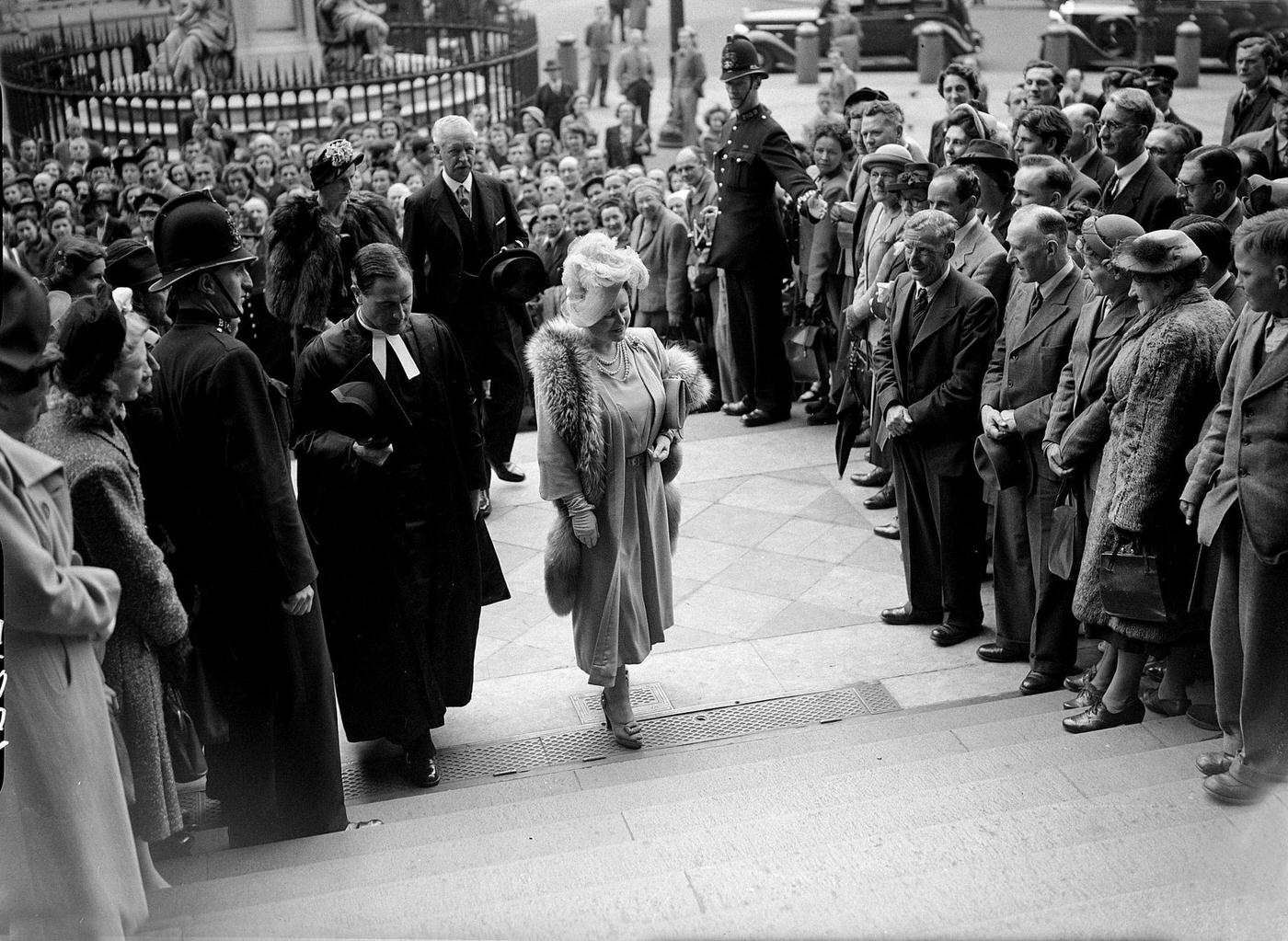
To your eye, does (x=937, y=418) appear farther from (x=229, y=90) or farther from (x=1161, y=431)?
(x=229, y=90)

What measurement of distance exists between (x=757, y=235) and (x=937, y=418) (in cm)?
315

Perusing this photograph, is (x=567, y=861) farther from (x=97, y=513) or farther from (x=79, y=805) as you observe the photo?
(x=97, y=513)

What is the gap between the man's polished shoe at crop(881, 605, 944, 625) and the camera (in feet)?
21.7

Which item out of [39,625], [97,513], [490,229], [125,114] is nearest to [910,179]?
[490,229]

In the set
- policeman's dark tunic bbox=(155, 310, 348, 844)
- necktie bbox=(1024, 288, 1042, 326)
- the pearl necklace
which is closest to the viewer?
policeman's dark tunic bbox=(155, 310, 348, 844)

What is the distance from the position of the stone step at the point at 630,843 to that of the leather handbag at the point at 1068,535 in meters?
1.05

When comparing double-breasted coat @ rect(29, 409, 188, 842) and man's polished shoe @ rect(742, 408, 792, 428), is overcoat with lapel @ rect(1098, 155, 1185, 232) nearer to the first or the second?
man's polished shoe @ rect(742, 408, 792, 428)

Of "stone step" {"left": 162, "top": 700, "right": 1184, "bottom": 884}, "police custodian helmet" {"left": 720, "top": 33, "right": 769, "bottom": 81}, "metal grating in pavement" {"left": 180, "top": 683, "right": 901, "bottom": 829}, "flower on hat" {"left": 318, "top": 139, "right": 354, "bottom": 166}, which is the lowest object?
"metal grating in pavement" {"left": 180, "top": 683, "right": 901, "bottom": 829}

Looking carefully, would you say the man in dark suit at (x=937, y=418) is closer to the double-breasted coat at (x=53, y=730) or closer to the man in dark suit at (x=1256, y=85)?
the double-breasted coat at (x=53, y=730)

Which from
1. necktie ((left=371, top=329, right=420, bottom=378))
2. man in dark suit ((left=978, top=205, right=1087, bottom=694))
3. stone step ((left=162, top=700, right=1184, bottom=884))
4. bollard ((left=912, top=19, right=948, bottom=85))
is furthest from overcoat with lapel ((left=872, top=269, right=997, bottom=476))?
bollard ((left=912, top=19, right=948, bottom=85))

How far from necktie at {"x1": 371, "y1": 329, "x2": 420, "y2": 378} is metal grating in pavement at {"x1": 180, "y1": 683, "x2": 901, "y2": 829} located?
1542 millimetres

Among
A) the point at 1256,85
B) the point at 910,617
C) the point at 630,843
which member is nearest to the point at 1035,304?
the point at 910,617

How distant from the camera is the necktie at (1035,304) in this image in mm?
5786

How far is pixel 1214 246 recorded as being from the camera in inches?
204
